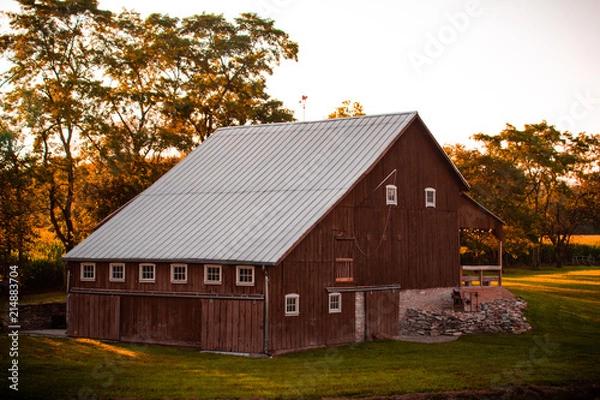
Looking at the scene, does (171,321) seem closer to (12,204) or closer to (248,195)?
(248,195)

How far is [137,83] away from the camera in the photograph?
54156mm

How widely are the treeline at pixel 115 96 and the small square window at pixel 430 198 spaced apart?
20.1 m

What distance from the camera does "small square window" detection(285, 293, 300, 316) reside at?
100 feet

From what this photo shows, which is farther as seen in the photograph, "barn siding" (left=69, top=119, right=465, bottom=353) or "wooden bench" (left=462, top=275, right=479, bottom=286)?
"wooden bench" (left=462, top=275, right=479, bottom=286)

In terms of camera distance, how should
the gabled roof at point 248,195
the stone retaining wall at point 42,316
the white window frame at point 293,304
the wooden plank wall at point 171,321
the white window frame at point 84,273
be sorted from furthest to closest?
the stone retaining wall at point 42,316, the white window frame at point 84,273, the gabled roof at point 248,195, the white window frame at point 293,304, the wooden plank wall at point 171,321

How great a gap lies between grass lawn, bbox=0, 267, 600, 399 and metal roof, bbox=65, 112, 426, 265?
3913 mm

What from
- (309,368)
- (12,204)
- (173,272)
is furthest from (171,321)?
(12,204)

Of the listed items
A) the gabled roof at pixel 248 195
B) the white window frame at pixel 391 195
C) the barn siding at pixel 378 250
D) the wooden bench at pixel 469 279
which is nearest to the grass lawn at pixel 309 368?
the barn siding at pixel 378 250

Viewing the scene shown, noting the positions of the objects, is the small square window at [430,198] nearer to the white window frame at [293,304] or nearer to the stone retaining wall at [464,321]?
the stone retaining wall at [464,321]

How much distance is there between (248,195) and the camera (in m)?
35.4

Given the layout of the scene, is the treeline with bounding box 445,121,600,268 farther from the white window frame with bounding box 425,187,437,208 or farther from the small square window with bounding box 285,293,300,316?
the small square window with bounding box 285,293,300,316

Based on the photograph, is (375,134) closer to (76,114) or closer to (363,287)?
(363,287)

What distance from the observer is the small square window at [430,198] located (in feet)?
123

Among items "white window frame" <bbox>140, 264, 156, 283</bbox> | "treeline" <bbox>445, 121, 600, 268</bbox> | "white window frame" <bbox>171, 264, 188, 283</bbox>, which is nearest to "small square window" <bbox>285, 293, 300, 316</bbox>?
"white window frame" <bbox>171, 264, 188, 283</bbox>
